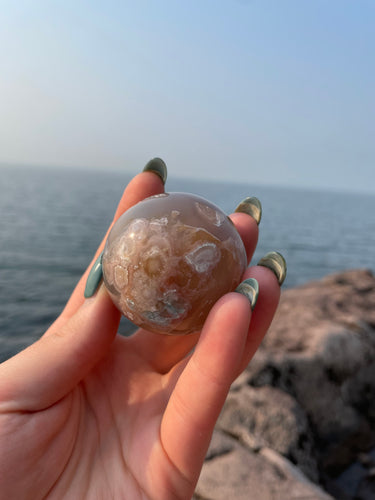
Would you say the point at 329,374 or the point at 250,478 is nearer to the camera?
the point at 250,478

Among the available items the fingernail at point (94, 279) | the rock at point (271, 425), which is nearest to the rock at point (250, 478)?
the rock at point (271, 425)

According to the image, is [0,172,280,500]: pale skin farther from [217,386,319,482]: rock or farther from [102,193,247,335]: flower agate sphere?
[217,386,319,482]: rock

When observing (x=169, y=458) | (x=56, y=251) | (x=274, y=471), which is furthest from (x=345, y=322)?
(x=56, y=251)

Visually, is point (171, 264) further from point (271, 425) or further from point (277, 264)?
point (271, 425)

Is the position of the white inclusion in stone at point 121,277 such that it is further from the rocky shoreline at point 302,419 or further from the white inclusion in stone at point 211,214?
the rocky shoreline at point 302,419

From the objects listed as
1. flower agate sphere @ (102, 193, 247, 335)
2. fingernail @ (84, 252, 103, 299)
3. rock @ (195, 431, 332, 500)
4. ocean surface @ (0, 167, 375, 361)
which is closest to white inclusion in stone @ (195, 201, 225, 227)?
flower agate sphere @ (102, 193, 247, 335)

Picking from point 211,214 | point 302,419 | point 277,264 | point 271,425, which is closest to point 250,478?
point 271,425

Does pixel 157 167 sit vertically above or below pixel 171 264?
above
